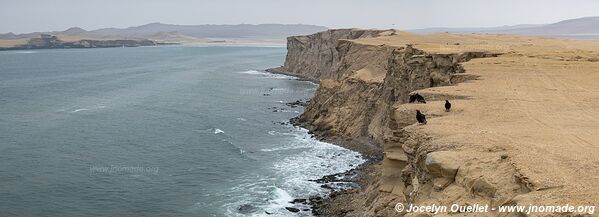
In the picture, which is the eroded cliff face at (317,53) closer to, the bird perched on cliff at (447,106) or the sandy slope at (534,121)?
the sandy slope at (534,121)

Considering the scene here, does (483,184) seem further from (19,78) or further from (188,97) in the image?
(19,78)

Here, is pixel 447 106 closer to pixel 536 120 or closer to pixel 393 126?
pixel 536 120

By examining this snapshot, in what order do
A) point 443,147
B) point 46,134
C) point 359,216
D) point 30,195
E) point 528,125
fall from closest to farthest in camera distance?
point 443,147, point 528,125, point 359,216, point 30,195, point 46,134

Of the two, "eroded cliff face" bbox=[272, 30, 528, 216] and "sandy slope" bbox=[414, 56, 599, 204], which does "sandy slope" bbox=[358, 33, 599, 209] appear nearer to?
"sandy slope" bbox=[414, 56, 599, 204]

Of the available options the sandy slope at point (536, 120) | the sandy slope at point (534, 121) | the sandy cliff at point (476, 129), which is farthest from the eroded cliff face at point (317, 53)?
the sandy slope at point (536, 120)

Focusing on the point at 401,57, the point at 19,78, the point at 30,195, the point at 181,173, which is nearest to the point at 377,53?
the point at 401,57

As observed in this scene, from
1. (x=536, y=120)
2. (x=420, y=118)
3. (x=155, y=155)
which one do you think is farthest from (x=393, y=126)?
(x=155, y=155)
